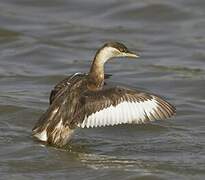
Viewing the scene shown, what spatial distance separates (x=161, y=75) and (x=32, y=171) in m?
5.31

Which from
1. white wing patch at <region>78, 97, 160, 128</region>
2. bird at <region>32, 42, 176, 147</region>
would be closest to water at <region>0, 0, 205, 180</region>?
bird at <region>32, 42, 176, 147</region>

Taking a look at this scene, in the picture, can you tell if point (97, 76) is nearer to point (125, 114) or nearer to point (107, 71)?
point (125, 114)

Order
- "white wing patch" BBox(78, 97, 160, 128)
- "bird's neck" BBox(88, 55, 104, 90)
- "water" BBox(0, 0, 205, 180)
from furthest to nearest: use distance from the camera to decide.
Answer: "bird's neck" BBox(88, 55, 104, 90) → "white wing patch" BBox(78, 97, 160, 128) → "water" BBox(0, 0, 205, 180)

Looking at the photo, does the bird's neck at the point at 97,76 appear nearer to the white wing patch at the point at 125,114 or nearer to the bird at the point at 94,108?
the bird at the point at 94,108

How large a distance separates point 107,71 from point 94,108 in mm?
4779

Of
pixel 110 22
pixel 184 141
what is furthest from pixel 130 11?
pixel 184 141

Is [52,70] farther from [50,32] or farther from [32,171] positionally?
[32,171]

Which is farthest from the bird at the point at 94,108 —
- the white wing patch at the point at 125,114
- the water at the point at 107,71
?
the water at the point at 107,71

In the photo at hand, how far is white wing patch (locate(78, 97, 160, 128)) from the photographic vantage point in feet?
35.3

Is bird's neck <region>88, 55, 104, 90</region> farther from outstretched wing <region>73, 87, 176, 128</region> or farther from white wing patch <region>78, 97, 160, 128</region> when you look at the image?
white wing patch <region>78, 97, 160, 128</region>

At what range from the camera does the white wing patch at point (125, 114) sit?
10.8m

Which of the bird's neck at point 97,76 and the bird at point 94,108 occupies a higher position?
the bird's neck at point 97,76

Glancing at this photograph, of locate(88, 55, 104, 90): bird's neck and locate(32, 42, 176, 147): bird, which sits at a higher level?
locate(88, 55, 104, 90): bird's neck

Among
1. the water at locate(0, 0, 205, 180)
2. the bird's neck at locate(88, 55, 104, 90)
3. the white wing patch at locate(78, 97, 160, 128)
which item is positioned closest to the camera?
the water at locate(0, 0, 205, 180)
